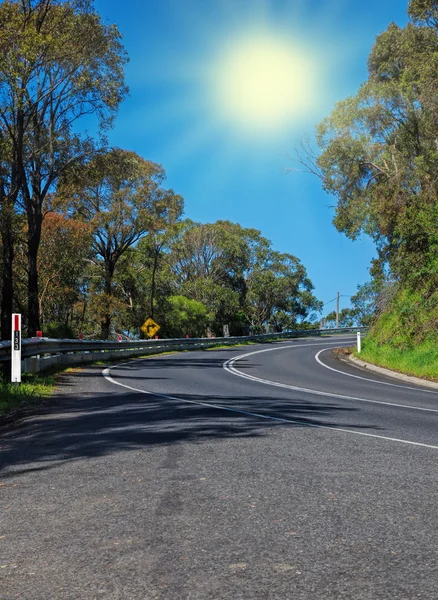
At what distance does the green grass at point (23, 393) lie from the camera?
10919 millimetres

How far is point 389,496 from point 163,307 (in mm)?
51925

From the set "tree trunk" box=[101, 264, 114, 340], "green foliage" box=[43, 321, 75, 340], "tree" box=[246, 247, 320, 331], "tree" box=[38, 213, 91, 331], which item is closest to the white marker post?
"green foliage" box=[43, 321, 75, 340]

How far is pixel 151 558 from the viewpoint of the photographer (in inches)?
142

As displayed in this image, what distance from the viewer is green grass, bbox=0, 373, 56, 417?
1092 cm

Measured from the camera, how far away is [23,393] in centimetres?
1221

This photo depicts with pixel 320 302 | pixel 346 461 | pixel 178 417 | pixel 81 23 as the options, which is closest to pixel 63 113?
pixel 81 23

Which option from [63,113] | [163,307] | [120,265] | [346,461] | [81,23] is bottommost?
[346,461]

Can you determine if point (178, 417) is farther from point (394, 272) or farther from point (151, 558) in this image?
point (394, 272)

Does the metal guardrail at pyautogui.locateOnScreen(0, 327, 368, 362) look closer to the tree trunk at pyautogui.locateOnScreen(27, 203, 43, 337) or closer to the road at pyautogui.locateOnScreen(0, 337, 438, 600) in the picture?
the tree trunk at pyautogui.locateOnScreen(27, 203, 43, 337)

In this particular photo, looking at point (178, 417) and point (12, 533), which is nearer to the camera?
point (12, 533)

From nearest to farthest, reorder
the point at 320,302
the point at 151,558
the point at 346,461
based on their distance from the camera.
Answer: the point at 151,558, the point at 346,461, the point at 320,302

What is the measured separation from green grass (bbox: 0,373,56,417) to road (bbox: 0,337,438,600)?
134 cm

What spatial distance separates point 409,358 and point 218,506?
18651 mm

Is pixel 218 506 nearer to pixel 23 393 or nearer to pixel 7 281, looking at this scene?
pixel 23 393
